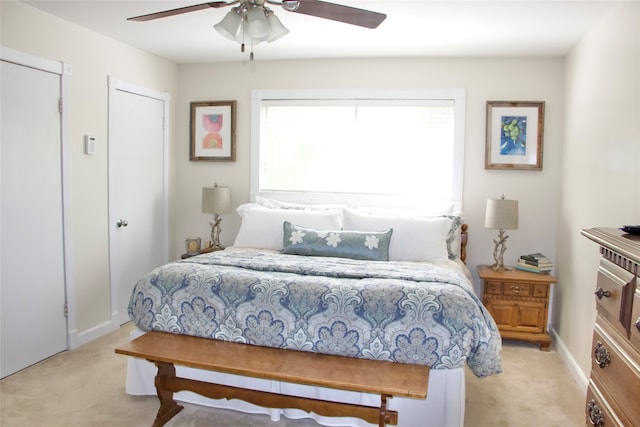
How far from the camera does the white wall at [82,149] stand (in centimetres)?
327

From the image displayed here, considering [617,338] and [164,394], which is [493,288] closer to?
[617,338]

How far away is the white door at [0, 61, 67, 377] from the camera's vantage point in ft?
9.55

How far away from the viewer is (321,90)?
435 cm

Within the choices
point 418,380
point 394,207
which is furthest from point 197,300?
point 394,207

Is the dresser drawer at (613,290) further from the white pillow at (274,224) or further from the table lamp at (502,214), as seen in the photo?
the white pillow at (274,224)

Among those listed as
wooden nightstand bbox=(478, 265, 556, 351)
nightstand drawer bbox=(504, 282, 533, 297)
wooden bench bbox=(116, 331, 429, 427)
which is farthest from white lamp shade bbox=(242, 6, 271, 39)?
nightstand drawer bbox=(504, 282, 533, 297)

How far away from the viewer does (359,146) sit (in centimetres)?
434

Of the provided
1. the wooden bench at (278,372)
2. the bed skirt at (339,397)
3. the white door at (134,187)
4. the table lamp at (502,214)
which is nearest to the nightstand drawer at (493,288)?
the table lamp at (502,214)

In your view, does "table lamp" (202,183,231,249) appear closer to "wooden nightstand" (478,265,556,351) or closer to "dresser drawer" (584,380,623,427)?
"wooden nightstand" (478,265,556,351)

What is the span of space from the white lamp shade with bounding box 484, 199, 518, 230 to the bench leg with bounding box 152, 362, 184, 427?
8.65 ft

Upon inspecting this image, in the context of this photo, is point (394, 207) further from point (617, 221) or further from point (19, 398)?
point (19, 398)

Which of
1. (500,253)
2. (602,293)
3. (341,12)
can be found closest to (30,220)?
(341,12)

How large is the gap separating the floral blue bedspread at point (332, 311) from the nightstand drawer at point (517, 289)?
1162 millimetres

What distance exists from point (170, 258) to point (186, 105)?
60.7 inches
